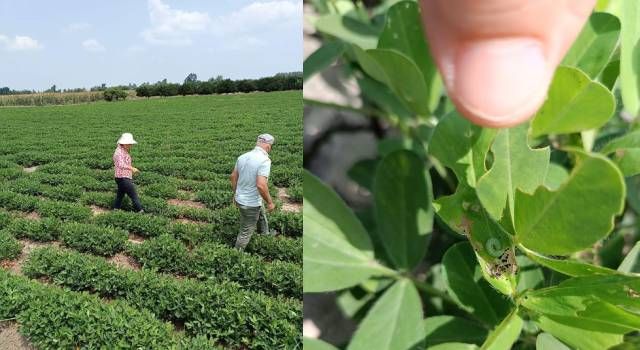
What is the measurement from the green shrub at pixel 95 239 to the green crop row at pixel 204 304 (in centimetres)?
59

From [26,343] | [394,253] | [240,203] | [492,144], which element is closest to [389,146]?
[394,253]

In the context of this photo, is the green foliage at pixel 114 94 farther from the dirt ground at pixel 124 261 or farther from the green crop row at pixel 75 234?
the dirt ground at pixel 124 261

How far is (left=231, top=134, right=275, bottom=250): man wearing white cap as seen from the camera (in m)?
4.31

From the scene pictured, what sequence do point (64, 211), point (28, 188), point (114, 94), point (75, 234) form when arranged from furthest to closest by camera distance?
point (114, 94) → point (28, 188) → point (64, 211) → point (75, 234)

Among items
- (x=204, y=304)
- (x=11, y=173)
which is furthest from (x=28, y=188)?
(x=204, y=304)

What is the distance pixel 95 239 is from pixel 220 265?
134 centimetres

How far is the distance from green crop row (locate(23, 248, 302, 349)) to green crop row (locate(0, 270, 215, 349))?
17 cm

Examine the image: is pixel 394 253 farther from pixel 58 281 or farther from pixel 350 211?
pixel 58 281

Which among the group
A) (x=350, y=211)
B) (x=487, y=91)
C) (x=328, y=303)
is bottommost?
(x=328, y=303)

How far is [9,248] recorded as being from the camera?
509 centimetres

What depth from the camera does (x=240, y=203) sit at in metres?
4.54

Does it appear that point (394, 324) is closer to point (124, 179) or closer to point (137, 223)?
point (137, 223)

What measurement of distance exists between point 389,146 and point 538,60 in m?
0.29

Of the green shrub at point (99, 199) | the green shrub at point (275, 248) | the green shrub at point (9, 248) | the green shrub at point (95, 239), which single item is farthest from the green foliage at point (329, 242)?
the green shrub at point (99, 199)
